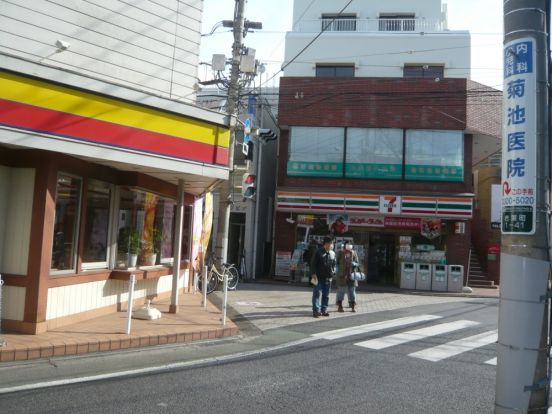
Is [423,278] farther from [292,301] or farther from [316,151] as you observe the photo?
[292,301]

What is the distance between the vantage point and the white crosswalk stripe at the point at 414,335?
8.53 meters

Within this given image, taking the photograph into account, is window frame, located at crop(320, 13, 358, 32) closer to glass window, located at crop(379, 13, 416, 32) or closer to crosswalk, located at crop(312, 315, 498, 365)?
glass window, located at crop(379, 13, 416, 32)

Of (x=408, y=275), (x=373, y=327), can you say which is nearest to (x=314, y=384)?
(x=373, y=327)

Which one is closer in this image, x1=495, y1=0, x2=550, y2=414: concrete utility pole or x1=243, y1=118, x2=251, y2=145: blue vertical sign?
x1=495, y1=0, x2=550, y2=414: concrete utility pole

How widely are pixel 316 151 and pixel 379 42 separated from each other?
27.3 feet

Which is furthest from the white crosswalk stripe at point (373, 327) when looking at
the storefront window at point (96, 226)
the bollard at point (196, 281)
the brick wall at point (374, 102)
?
the brick wall at point (374, 102)

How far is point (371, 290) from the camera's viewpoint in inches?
753

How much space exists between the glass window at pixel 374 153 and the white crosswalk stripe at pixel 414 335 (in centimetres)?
1026

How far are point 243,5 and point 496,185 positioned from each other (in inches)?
600

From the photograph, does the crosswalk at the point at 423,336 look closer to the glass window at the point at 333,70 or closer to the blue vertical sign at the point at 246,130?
the blue vertical sign at the point at 246,130

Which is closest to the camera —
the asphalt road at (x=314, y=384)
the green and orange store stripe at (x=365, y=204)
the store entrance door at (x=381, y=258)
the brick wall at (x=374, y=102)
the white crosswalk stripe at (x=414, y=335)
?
the asphalt road at (x=314, y=384)

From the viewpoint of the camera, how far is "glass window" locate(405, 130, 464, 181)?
67.1ft

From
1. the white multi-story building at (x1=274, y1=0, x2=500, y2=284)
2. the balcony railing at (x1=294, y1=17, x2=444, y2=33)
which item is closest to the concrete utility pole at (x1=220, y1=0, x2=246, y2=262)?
the white multi-story building at (x1=274, y1=0, x2=500, y2=284)

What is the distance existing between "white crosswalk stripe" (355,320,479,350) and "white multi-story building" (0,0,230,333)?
410 cm
